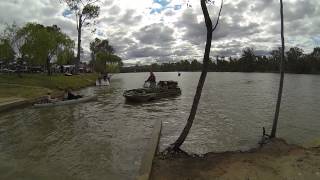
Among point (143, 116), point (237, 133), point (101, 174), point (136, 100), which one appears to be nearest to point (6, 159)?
point (101, 174)

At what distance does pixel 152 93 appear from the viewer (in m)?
35.9

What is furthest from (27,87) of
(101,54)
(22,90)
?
(101,54)

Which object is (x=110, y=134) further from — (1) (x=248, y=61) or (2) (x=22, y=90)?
(1) (x=248, y=61)

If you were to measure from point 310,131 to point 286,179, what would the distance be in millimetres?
10050

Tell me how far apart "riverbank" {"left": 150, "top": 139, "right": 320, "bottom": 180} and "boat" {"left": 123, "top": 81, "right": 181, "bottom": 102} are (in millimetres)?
21637

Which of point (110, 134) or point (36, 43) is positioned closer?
point (110, 134)

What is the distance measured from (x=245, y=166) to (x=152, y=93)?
2562 centimetres

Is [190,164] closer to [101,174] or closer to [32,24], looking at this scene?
[101,174]

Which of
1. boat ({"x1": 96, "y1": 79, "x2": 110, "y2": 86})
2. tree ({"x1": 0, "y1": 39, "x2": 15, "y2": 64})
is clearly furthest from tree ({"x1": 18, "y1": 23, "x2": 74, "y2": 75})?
boat ({"x1": 96, "y1": 79, "x2": 110, "y2": 86})

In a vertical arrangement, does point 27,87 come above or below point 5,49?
below

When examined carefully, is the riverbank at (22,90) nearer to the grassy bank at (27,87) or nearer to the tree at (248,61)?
the grassy bank at (27,87)

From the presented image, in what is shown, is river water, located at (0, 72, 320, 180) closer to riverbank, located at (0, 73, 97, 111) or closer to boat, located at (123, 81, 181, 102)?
riverbank, located at (0, 73, 97, 111)

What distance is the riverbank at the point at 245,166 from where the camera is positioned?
9922mm

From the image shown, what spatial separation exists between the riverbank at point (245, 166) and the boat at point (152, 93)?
21.6 meters
